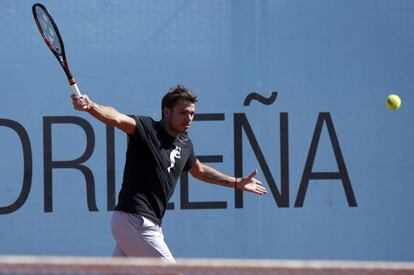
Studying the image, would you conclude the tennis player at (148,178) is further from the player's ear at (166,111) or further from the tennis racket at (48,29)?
the tennis racket at (48,29)

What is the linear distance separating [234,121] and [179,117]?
50.4 inches

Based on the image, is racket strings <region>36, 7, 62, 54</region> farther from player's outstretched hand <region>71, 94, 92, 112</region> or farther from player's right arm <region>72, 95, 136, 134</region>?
player's outstretched hand <region>71, 94, 92, 112</region>

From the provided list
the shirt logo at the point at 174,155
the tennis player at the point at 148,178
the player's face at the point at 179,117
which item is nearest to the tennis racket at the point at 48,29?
the tennis player at the point at 148,178

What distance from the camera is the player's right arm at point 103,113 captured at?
4441mm

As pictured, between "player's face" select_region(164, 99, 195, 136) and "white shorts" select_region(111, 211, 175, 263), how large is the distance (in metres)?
0.55

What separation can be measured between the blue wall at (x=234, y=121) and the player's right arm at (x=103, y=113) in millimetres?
1499

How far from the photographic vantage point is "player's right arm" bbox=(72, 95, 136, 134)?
444 centimetres

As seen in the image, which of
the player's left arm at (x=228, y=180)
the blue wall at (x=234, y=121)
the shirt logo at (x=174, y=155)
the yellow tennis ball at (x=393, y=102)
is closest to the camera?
the shirt logo at (x=174, y=155)

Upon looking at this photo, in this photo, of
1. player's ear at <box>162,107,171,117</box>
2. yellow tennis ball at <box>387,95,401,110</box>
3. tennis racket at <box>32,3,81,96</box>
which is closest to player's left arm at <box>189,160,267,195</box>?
player's ear at <box>162,107,171,117</box>

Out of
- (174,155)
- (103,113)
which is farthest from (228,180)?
(103,113)

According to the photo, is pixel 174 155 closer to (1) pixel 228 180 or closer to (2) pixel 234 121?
(1) pixel 228 180

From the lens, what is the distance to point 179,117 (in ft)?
16.6

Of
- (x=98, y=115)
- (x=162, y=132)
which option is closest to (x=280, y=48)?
(x=162, y=132)

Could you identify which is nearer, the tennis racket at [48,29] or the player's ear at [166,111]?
the player's ear at [166,111]
